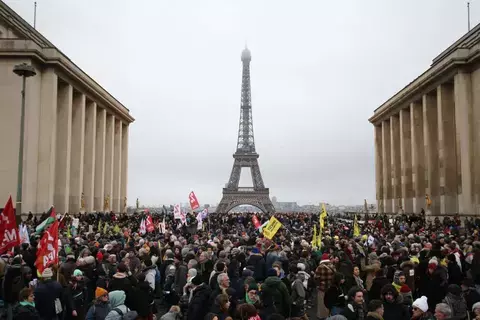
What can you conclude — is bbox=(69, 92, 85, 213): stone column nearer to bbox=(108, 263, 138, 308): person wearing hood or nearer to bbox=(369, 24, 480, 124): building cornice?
bbox=(369, 24, 480, 124): building cornice

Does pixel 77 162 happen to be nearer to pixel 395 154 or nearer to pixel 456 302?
pixel 395 154

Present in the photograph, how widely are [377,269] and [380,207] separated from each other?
195 feet

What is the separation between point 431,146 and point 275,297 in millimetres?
43034

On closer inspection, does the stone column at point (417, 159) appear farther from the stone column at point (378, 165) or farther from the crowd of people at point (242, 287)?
the crowd of people at point (242, 287)

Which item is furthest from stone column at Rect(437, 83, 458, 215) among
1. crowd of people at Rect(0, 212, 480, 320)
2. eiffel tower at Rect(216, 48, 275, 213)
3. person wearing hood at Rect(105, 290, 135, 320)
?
eiffel tower at Rect(216, 48, 275, 213)

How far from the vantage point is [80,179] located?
46281 mm

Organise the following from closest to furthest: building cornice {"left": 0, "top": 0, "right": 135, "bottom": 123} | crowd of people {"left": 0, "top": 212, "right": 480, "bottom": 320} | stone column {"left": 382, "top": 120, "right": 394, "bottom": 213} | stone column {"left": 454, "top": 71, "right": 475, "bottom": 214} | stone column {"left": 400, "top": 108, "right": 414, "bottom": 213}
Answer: crowd of people {"left": 0, "top": 212, "right": 480, "bottom": 320} → building cornice {"left": 0, "top": 0, "right": 135, "bottom": 123} → stone column {"left": 454, "top": 71, "right": 475, "bottom": 214} → stone column {"left": 400, "top": 108, "right": 414, "bottom": 213} → stone column {"left": 382, "top": 120, "right": 394, "bottom": 213}

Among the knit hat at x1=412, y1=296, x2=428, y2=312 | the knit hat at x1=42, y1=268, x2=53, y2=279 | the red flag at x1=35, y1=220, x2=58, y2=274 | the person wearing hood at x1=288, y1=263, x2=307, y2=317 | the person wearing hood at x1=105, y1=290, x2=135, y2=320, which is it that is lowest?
the person wearing hood at x1=288, y1=263, x2=307, y2=317

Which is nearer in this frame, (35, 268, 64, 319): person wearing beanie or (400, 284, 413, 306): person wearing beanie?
(35, 268, 64, 319): person wearing beanie

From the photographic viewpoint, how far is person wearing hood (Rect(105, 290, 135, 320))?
24.4ft

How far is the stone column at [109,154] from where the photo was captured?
58.0 metres

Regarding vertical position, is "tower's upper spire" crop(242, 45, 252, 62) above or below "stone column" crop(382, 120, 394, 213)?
above

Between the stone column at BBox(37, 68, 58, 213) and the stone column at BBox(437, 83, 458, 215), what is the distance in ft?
103

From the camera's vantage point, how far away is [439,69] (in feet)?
144
